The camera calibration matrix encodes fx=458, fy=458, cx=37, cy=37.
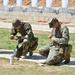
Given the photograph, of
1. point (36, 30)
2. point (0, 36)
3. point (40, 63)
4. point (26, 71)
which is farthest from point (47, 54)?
point (36, 30)

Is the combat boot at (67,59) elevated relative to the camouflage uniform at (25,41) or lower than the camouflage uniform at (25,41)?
lower

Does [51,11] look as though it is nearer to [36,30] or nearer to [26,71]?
[36,30]

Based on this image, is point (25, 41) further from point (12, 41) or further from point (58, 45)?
point (12, 41)

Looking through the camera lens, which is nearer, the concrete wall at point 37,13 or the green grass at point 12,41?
the green grass at point 12,41

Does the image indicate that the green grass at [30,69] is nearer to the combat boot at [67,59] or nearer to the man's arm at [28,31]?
the combat boot at [67,59]

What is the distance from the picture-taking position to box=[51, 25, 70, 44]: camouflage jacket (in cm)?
1162

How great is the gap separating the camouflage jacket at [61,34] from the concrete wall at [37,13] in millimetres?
13475

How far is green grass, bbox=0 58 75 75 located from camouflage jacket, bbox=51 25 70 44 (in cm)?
70

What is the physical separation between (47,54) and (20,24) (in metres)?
1.15

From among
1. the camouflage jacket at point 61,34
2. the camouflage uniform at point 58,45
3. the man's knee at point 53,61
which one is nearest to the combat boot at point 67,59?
the camouflage uniform at point 58,45

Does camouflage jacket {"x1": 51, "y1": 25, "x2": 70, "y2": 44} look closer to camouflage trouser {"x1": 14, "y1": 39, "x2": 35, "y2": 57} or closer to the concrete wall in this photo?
camouflage trouser {"x1": 14, "y1": 39, "x2": 35, "y2": 57}

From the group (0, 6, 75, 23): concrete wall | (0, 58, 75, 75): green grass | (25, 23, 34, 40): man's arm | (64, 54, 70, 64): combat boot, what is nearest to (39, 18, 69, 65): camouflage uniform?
(64, 54, 70, 64): combat boot

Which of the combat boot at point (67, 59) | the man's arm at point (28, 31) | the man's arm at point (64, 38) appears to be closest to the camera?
the man's arm at point (64, 38)

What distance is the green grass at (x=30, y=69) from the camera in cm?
1062
